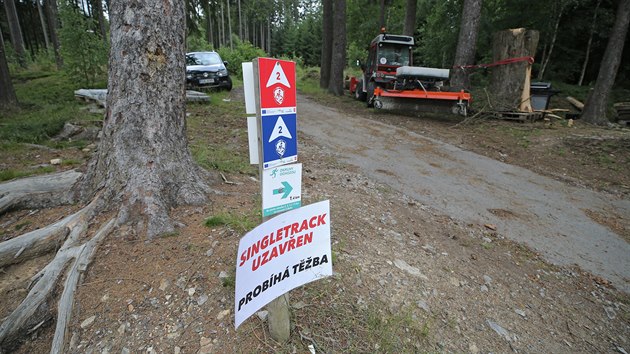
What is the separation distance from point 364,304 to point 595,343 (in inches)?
74.0

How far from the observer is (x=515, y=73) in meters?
9.52

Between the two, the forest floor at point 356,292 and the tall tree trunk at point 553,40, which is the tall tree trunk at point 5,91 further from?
the tall tree trunk at point 553,40

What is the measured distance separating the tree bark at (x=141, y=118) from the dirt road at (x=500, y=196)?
3.43 m

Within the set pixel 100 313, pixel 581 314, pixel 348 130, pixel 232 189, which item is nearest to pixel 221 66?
pixel 348 130

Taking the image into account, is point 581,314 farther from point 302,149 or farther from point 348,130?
point 348,130

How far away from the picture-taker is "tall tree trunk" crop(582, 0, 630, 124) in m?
9.02

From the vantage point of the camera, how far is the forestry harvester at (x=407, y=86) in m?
9.41

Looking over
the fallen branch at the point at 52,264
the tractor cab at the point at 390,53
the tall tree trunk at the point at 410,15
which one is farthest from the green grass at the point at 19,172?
the tall tree trunk at the point at 410,15

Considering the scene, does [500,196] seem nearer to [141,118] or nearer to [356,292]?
[356,292]

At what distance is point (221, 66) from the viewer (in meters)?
12.2

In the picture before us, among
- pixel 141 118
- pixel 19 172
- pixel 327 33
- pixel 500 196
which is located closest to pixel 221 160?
pixel 141 118

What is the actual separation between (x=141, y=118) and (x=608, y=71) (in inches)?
477

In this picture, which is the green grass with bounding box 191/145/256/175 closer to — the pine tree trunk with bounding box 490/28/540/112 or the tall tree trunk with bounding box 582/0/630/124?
the pine tree trunk with bounding box 490/28/540/112

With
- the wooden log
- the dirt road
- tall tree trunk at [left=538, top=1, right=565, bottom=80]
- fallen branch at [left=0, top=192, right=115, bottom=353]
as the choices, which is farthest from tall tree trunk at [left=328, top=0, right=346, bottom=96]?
fallen branch at [left=0, top=192, right=115, bottom=353]
